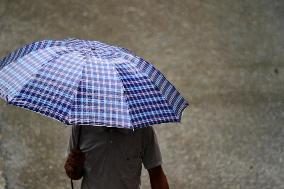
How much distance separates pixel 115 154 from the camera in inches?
101

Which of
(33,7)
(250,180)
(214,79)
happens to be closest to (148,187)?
(250,180)

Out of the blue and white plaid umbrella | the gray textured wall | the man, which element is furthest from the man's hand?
the gray textured wall

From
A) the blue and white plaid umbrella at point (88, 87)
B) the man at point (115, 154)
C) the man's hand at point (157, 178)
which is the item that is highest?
the blue and white plaid umbrella at point (88, 87)

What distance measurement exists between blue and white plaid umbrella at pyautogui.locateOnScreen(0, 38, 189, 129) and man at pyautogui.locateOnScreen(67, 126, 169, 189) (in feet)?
0.83

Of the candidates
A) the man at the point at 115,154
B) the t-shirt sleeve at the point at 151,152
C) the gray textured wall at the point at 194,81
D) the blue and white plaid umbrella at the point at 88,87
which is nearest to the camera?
the blue and white plaid umbrella at the point at 88,87

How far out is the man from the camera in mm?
2545

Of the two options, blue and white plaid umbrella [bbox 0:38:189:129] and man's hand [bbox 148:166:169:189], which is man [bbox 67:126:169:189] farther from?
blue and white plaid umbrella [bbox 0:38:189:129]

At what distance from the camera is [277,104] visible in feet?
17.0

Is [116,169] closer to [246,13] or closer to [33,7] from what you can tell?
[33,7]

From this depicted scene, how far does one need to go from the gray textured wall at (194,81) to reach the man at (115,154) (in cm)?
185

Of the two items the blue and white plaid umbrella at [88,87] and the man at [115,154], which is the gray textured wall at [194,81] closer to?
the man at [115,154]

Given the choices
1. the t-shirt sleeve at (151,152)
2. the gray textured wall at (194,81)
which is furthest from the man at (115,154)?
the gray textured wall at (194,81)

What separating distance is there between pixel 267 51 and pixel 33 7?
2.63 metres

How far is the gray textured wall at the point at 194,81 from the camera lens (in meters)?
4.57
